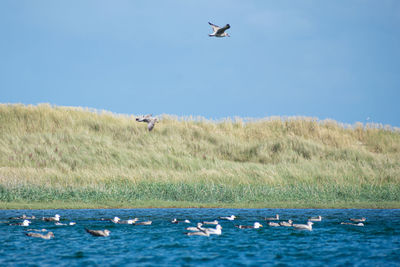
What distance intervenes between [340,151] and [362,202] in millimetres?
12522

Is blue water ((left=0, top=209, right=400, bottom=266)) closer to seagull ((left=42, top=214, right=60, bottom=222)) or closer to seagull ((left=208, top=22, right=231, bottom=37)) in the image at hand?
seagull ((left=42, top=214, right=60, bottom=222))

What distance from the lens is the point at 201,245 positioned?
55.2 ft

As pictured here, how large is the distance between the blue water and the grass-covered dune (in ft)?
19.4

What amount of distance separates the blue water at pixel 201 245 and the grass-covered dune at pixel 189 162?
5.90 m

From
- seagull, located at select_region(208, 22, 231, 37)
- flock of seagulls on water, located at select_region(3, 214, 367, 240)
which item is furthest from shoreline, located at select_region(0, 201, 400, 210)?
seagull, located at select_region(208, 22, 231, 37)

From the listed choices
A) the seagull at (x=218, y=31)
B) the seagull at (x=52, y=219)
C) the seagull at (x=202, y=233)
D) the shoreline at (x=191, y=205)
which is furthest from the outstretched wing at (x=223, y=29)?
the seagull at (x=52, y=219)

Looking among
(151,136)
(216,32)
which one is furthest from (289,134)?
(216,32)

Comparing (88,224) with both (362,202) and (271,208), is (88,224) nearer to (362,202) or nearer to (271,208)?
(271,208)

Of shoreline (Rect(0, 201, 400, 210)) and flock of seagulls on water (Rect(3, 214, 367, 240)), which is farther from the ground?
shoreline (Rect(0, 201, 400, 210))

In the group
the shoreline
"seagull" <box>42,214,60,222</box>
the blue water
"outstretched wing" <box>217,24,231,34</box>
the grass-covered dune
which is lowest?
the blue water

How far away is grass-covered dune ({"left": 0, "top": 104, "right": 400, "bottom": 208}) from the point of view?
28.7 metres

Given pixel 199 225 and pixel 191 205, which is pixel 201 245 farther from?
pixel 191 205

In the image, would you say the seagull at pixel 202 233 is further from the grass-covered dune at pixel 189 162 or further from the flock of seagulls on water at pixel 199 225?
the grass-covered dune at pixel 189 162

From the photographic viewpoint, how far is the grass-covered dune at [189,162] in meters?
28.7
